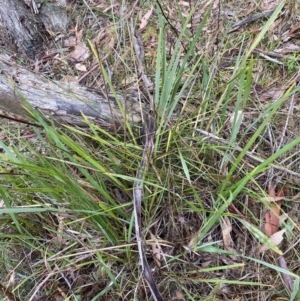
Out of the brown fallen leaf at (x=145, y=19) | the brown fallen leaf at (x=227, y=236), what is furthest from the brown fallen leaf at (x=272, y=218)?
the brown fallen leaf at (x=145, y=19)

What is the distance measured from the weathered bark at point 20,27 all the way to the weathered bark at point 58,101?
0.74 m

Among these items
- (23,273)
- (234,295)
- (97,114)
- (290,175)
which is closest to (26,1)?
(97,114)

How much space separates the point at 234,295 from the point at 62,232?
65cm

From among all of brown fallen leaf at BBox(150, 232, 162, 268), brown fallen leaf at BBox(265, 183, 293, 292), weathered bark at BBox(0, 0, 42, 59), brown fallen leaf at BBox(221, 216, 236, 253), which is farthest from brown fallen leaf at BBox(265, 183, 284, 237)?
weathered bark at BBox(0, 0, 42, 59)

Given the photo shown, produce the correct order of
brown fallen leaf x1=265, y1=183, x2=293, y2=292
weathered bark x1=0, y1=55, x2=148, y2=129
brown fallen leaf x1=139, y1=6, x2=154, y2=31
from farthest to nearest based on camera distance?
brown fallen leaf x1=139, y1=6, x2=154, y2=31 → weathered bark x1=0, y1=55, x2=148, y2=129 → brown fallen leaf x1=265, y1=183, x2=293, y2=292

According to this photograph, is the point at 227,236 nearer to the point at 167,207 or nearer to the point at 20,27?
the point at 167,207

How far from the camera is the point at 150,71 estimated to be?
2.04m

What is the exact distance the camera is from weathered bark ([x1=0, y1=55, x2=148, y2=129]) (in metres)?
1.73

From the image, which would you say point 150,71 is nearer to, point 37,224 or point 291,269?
point 37,224

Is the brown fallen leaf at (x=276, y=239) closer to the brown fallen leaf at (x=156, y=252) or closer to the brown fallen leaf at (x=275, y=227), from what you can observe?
the brown fallen leaf at (x=275, y=227)

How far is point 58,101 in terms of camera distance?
1.75 metres

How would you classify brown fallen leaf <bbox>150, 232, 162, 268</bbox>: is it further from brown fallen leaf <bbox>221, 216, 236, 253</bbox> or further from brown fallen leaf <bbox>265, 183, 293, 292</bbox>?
brown fallen leaf <bbox>265, 183, 293, 292</bbox>

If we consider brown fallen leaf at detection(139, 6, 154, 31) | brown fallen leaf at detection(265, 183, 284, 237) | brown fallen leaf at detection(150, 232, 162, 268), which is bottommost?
brown fallen leaf at detection(150, 232, 162, 268)

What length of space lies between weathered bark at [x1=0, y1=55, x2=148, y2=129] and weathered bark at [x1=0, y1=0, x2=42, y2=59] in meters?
0.74
